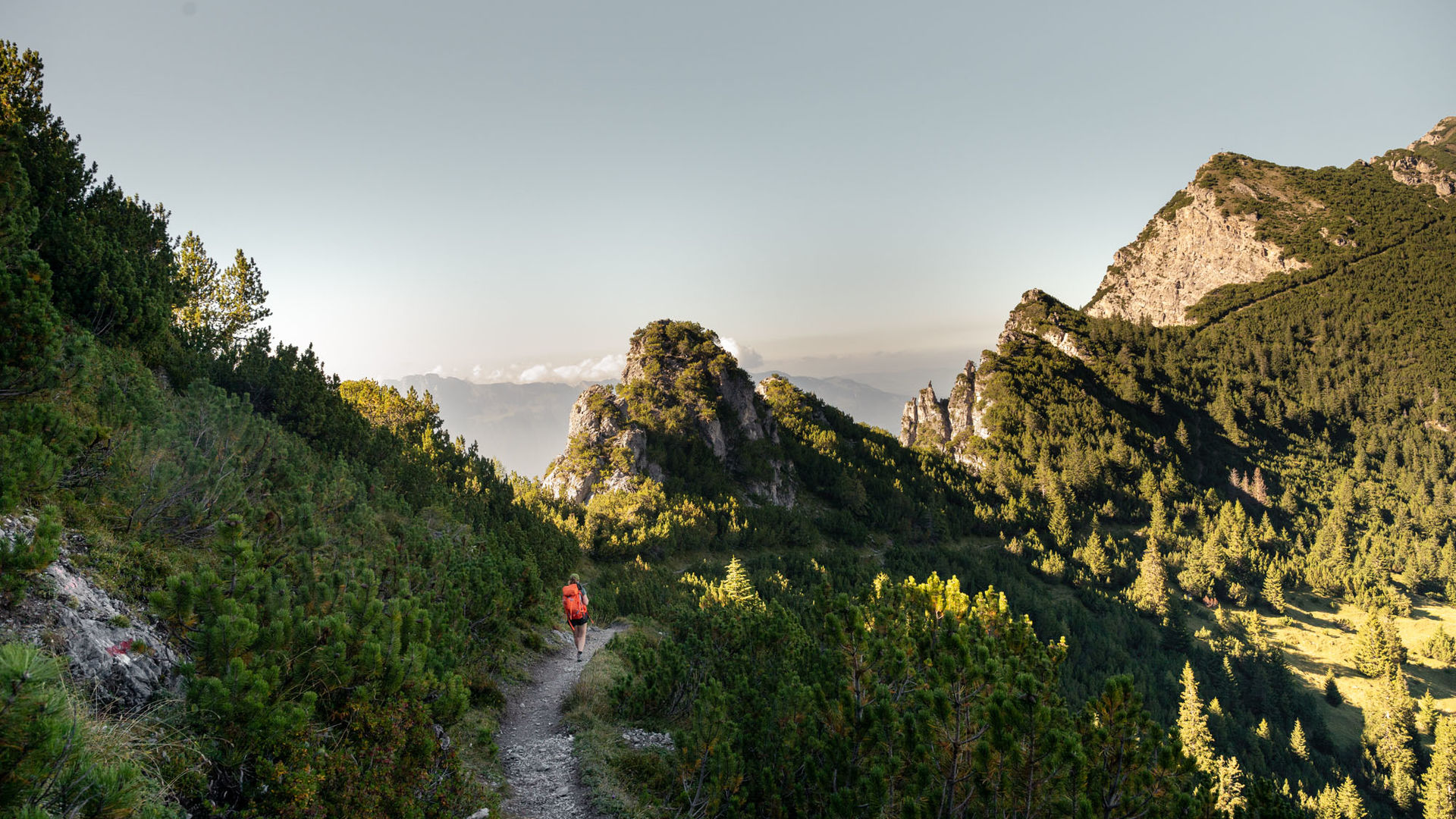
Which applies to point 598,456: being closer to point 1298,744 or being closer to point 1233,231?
point 1298,744

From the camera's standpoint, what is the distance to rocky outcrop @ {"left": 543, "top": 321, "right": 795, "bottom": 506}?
158 ft

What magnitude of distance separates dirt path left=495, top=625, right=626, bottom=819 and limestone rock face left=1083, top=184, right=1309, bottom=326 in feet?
508

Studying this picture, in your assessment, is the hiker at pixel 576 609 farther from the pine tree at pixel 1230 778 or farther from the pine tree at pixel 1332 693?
the pine tree at pixel 1332 693

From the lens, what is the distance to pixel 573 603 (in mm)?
13133

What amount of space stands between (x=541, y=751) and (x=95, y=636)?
5.82m

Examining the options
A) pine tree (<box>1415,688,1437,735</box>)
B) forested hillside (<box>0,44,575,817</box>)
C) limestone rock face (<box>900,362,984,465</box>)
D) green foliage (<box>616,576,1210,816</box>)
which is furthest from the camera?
limestone rock face (<box>900,362,984,465</box>)

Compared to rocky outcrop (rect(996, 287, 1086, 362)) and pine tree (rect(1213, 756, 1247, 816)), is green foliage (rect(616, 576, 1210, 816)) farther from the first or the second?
rocky outcrop (rect(996, 287, 1086, 362))

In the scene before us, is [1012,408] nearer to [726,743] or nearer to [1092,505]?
[1092,505]

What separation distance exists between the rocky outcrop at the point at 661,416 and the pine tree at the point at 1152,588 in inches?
1354

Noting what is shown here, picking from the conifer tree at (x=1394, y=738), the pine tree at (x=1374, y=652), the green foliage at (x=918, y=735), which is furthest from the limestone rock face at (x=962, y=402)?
the green foliage at (x=918, y=735)

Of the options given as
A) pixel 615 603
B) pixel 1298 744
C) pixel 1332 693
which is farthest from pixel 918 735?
pixel 1332 693

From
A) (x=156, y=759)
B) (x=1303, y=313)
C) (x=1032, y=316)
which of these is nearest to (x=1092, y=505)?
(x=1032, y=316)

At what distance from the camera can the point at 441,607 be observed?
8883 mm

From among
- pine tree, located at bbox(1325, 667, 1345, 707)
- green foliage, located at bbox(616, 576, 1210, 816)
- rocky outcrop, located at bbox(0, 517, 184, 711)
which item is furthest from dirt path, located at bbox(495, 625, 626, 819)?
pine tree, located at bbox(1325, 667, 1345, 707)
